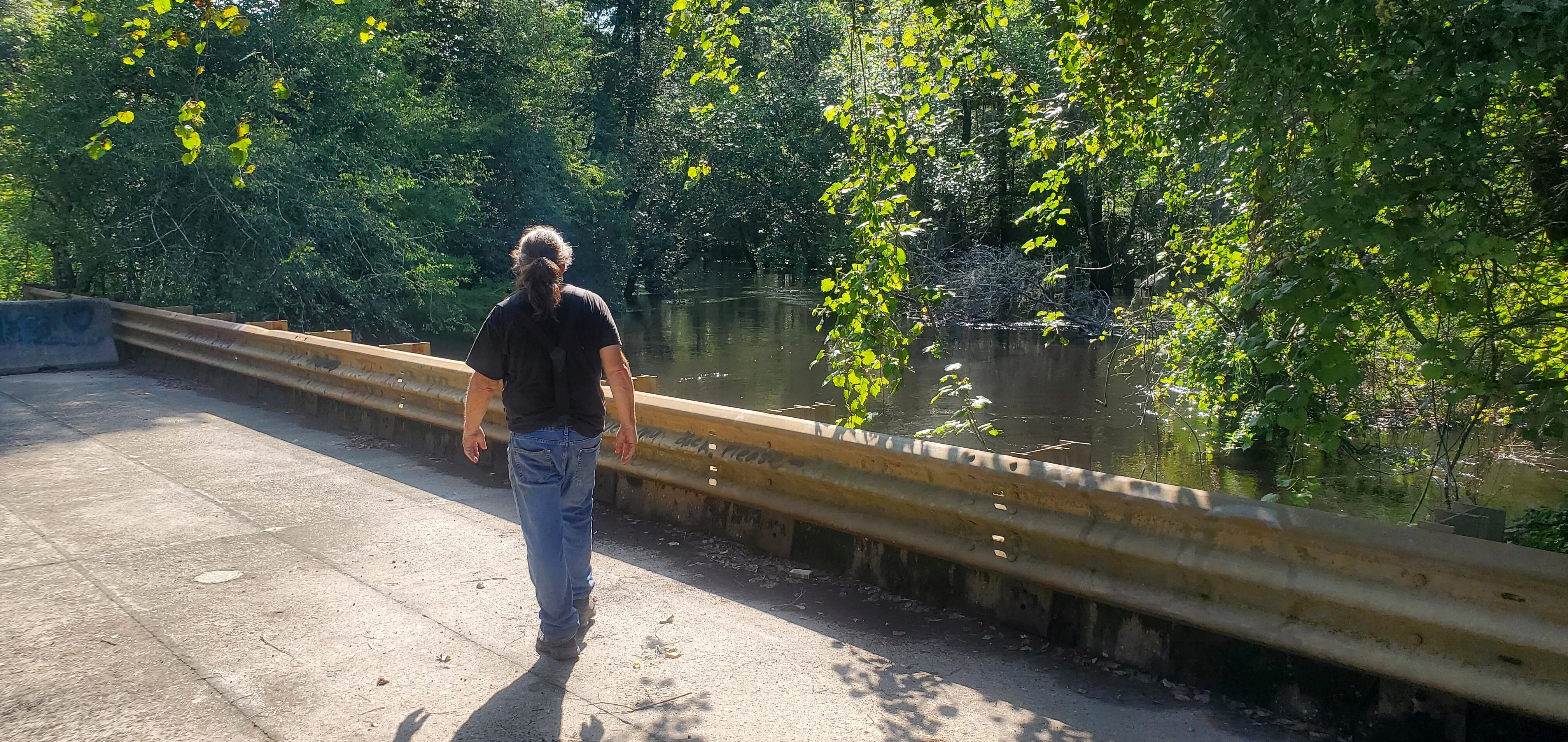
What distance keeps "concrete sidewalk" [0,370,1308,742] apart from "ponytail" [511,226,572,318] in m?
1.49

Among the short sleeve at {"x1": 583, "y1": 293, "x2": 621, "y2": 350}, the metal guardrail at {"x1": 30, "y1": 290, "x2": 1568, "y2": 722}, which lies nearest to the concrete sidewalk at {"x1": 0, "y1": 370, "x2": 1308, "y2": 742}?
the metal guardrail at {"x1": 30, "y1": 290, "x2": 1568, "y2": 722}

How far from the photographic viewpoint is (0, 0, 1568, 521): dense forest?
4.09 metres

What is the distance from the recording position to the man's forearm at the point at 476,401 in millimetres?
5145

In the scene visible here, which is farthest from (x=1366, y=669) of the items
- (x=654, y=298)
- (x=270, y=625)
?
(x=654, y=298)

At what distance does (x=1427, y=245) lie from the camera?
377 centimetres

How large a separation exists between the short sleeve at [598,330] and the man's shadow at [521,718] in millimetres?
1426

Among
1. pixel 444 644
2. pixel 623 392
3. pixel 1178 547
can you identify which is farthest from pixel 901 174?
pixel 444 644

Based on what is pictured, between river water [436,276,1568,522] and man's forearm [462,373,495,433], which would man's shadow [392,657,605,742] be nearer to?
man's forearm [462,373,495,433]

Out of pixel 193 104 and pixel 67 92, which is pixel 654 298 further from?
pixel 193 104

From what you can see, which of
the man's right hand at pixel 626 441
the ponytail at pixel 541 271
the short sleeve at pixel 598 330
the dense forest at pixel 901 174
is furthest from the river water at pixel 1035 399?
the ponytail at pixel 541 271

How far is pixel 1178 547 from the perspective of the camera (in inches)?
168

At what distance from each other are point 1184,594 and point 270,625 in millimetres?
3940

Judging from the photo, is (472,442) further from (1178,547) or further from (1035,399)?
(1035,399)

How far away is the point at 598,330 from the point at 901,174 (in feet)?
10.3
